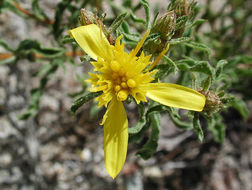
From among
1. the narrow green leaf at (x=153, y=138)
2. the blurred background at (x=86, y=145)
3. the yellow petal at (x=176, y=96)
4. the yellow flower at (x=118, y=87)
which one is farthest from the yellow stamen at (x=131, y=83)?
the blurred background at (x=86, y=145)

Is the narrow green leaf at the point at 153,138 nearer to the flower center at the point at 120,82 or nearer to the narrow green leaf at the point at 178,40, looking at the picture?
the flower center at the point at 120,82

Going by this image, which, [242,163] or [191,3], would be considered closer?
[191,3]

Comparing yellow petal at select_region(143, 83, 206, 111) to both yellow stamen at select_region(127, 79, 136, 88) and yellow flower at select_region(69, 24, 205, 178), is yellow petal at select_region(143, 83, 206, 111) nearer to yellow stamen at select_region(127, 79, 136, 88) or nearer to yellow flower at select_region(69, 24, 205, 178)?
yellow flower at select_region(69, 24, 205, 178)

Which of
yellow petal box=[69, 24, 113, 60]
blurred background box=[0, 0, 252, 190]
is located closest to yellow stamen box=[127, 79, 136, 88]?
yellow petal box=[69, 24, 113, 60]

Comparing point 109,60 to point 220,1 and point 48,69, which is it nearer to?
point 48,69

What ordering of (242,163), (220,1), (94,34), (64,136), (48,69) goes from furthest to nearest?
(220,1), (64,136), (242,163), (48,69), (94,34)

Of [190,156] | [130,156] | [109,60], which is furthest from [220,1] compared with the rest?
[109,60]

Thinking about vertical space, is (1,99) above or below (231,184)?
above
